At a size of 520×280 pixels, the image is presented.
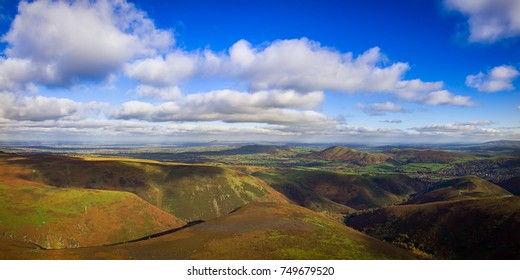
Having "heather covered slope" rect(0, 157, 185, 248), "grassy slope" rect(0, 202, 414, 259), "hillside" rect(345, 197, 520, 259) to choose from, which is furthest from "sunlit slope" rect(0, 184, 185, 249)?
"hillside" rect(345, 197, 520, 259)

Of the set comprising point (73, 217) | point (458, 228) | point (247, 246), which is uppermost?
point (247, 246)

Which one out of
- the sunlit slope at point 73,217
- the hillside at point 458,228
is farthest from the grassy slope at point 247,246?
the hillside at point 458,228

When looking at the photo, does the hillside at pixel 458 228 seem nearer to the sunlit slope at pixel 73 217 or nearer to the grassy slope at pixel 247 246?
the grassy slope at pixel 247 246

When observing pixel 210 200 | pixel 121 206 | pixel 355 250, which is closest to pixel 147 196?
pixel 210 200

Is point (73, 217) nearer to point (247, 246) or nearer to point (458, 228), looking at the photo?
point (247, 246)

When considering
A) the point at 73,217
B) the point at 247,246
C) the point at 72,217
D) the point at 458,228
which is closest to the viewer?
the point at 247,246

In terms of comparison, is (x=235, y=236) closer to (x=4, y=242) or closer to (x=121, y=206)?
(x=4, y=242)

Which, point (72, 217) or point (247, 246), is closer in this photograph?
A: point (247, 246)

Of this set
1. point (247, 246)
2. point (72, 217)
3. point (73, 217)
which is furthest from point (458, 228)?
point (72, 217)
